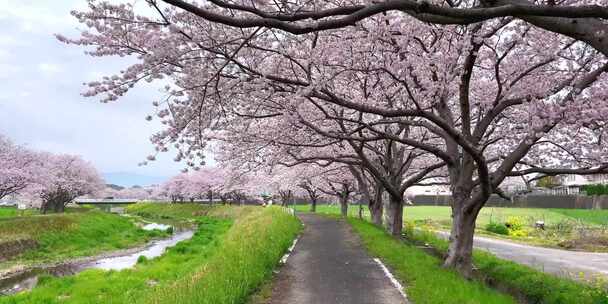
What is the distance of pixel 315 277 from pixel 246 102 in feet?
15.5

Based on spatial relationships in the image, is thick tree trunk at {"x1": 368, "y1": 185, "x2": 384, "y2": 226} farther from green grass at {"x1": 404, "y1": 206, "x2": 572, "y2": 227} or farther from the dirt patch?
the dirt patch

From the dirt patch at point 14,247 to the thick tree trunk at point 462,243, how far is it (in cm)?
1931

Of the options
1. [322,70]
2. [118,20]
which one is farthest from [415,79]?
[118,20]

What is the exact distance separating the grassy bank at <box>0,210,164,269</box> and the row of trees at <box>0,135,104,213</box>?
2598 mm

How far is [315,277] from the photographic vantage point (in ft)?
40.0

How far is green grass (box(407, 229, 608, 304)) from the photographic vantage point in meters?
10.6

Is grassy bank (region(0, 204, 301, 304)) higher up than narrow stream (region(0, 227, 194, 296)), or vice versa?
grassy bank (region(0, 204, 301, 304))

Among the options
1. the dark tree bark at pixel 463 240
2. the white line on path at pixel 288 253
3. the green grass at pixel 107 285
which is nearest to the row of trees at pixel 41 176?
the green grass at pixel 107 285

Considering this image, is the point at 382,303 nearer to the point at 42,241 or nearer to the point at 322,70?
the point at 322,70

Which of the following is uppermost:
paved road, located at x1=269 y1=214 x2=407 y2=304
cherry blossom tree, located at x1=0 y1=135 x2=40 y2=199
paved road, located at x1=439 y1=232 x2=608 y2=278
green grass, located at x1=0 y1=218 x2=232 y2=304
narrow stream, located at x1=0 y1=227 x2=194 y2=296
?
cherry blossom tree, located at x1=0 y1=135 x2=40 y2=199

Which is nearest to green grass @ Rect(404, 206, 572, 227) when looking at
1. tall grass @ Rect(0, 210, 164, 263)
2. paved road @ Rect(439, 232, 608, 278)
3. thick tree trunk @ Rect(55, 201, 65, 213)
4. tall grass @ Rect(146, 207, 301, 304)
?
paved road @ Rect(439, 232, 608, 278)

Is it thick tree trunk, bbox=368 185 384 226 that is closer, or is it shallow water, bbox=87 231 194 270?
shallow water, bbox=87 231 194 270

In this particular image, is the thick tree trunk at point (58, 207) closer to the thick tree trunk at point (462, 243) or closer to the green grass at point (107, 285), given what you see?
the green grass at point (107, 285)

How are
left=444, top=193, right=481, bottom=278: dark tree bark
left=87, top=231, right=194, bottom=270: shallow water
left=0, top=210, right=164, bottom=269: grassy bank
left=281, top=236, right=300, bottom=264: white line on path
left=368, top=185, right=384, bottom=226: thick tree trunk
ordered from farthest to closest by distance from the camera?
left=368, top=185, right=384, bottom=226: thick tree trunk < left=0, top=210, right=164, bottom=269: grassy bank < left=87, top=231, right=194, bottom=270: shallow water < left=281, top=236, right=300, bottom=264: white line on path < left=444, top=193, right=481, bottom=278: dark tree bark
